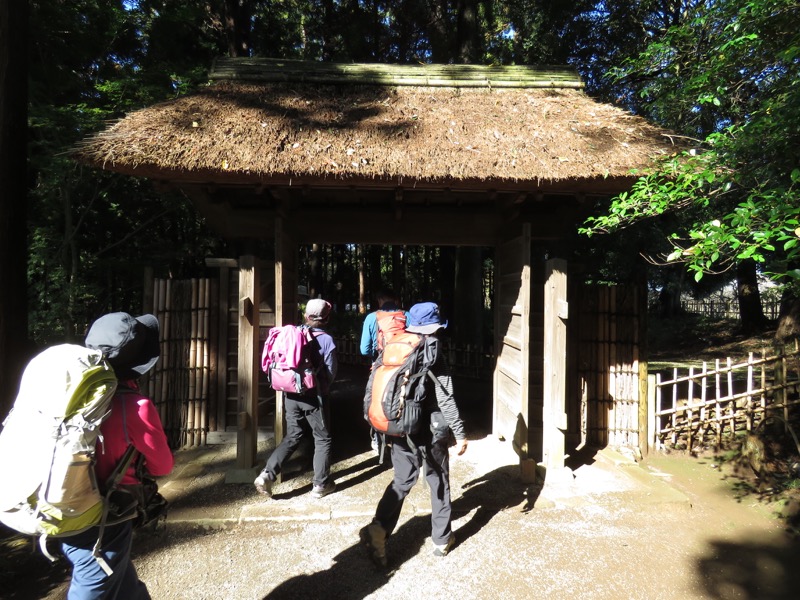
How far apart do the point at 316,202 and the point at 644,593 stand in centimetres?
480

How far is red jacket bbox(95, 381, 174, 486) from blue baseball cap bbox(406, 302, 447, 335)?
1.77 metres

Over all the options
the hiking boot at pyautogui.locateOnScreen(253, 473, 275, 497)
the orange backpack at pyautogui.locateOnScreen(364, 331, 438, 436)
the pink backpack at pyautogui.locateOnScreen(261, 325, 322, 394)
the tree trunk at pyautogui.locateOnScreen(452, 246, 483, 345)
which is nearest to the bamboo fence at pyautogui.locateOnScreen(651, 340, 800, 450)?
the orange backpack at pyautogui.locateOnScreen(364, 331, 438, 436)

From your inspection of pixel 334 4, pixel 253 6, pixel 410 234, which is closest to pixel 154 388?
pixel 410 234

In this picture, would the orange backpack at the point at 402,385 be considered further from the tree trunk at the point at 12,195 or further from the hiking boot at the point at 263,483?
the tree trunk at the point at 12,195

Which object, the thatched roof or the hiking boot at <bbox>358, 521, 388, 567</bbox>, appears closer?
the hiking boot at <bbox>358, 521, 388, 567</bbox>

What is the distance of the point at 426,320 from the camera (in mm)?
3305

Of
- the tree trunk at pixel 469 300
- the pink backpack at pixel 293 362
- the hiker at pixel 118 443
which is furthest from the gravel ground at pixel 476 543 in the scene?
the tree trunk at pixel 469 300

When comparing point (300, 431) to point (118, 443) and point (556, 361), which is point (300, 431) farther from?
point (556, 361)

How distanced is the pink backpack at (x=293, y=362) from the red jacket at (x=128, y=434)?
184cm

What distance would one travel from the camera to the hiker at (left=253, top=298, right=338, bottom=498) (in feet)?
13.2

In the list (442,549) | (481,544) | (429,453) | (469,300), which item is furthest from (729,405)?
(469,300)

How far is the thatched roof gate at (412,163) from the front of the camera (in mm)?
4176

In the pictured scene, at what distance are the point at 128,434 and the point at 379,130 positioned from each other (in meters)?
3.81

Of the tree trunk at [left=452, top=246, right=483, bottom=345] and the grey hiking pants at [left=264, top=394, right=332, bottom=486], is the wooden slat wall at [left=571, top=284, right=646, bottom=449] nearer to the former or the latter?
the grey hiking pants at [left=264, top=394, right=332, bottom=486]
